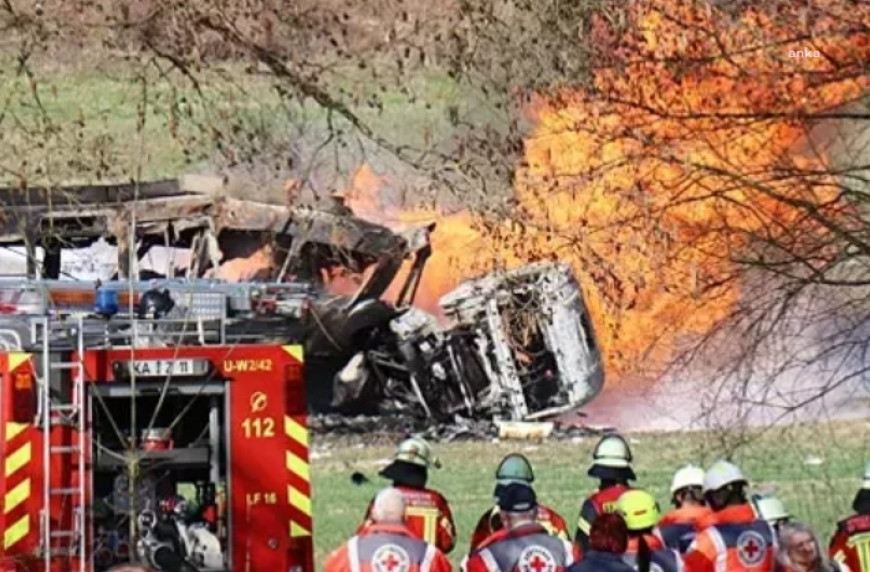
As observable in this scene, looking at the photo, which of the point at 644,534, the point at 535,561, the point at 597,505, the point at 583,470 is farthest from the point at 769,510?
the point at 583,470

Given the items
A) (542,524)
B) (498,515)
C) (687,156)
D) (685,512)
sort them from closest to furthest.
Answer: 1. (542,524)
2. (498,515)
3. (685,512)
4. (687,156)

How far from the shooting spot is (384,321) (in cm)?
1638

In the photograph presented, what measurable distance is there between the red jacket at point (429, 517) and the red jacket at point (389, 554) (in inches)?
62.1

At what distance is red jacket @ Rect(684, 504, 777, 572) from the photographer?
307 inches

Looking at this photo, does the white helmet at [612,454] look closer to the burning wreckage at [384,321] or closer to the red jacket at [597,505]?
the red jacket at [597,505]

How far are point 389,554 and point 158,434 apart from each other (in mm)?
2894

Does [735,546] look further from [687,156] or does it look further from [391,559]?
[687,156]

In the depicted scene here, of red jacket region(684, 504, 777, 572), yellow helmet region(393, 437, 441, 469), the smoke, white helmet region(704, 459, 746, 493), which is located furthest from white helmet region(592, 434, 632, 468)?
the smoke

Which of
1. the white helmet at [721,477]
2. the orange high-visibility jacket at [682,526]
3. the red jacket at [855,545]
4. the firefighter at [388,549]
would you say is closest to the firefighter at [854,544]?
the red jacket at [855,545]

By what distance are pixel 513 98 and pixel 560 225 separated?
1211mm

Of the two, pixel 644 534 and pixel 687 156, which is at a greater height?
pixel 687 156

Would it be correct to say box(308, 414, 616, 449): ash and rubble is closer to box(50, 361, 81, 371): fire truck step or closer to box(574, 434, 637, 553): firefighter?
box(574, 434, 637, 553): firefighter

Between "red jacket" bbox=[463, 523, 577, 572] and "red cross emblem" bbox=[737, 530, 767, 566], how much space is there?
0.77 meters

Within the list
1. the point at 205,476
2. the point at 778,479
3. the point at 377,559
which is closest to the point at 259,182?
the point at 778,479
